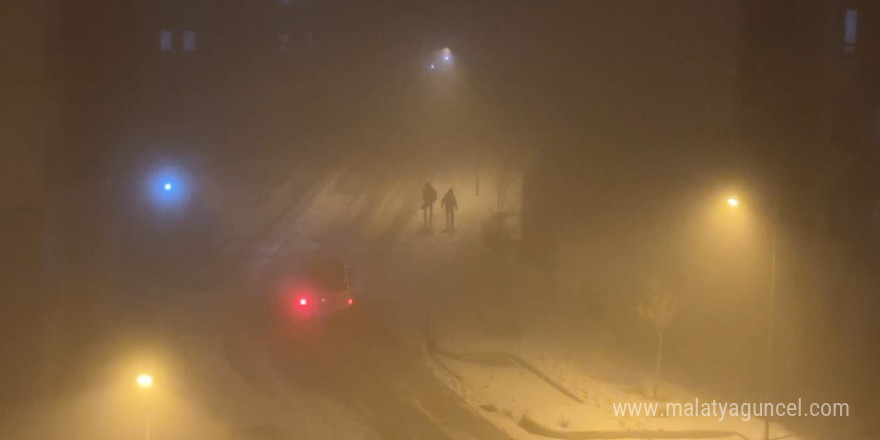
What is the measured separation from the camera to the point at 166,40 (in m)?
45.2

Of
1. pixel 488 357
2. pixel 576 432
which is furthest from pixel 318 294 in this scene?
pixel 576 432

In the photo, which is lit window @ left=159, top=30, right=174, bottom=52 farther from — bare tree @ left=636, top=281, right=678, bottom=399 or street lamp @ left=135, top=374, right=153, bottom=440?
street lamp @ left=135, top=374, right=153, bottom=440

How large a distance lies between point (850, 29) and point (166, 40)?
103ft

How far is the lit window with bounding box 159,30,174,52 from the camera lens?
147 ft

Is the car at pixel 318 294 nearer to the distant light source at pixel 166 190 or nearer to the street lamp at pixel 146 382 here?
the street lamp at pixel 146 382

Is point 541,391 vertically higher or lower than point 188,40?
lower

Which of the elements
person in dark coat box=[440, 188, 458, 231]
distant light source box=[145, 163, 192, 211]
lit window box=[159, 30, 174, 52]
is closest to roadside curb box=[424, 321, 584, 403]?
Result: person in dark coat box=[440, 188, 458, 231]

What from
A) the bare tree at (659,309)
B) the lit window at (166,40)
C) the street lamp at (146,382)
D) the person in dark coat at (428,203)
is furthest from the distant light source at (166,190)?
the street lamp at (146,382)

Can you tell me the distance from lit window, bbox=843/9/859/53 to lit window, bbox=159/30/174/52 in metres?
30.8

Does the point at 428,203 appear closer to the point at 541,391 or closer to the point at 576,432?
the point at 541,391

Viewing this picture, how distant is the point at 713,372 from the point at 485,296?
6623mm

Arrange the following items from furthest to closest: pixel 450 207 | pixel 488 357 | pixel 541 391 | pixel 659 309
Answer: pixel 450 207, pixel 488 357, pixel 659 309, pixel 541 391

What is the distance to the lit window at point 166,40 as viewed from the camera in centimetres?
4475

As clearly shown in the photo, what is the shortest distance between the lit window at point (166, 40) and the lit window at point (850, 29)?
1211 inches
